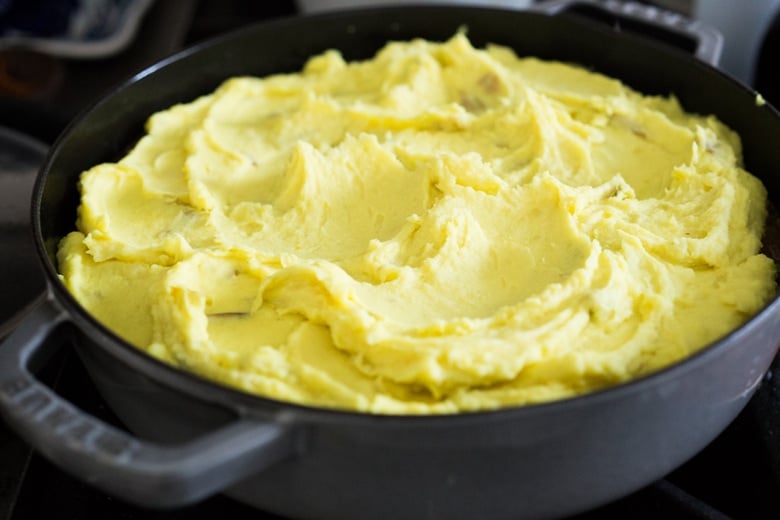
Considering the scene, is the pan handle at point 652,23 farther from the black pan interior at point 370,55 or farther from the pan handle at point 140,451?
the pan handle at point 140,451

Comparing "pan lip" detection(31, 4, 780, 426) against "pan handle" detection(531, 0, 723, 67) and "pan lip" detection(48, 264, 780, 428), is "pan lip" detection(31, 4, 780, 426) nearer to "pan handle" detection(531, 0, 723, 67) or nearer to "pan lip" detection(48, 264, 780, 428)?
"pan lip" detection(48, 264, 780, 428)

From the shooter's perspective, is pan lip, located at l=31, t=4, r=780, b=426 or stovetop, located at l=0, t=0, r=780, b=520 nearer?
pan lip, located at l=31, t=4, r=780, b=426

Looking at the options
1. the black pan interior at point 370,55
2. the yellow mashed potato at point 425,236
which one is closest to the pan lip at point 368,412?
the yellow mashed potato at point 425,236

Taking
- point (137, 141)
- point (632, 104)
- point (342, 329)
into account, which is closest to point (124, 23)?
point (137, 141)

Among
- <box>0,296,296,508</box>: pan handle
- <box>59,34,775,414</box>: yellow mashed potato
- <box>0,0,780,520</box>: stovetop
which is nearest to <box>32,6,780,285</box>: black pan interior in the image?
<box>59,34,775,414</box>: yellow mashed potato

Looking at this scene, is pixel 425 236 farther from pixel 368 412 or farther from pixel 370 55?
pixel 370 55

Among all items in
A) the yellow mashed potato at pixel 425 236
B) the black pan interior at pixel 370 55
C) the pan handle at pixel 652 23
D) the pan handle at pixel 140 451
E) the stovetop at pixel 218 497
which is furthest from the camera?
the pan handle at pixel 652 23

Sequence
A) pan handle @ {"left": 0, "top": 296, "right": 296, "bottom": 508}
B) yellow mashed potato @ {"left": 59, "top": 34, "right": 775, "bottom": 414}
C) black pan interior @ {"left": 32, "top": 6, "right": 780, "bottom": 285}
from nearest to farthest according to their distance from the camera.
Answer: pan handle @ {"left": 0, "top": 296, "right": 296, "bottom": 508} → yellow mashed potato @ {"left": 59, "top": 34, "right": 775, "bottom": 414} → black pan interior @ {"left": 32, "top": 6, "right": 780, "bottom": 285}
